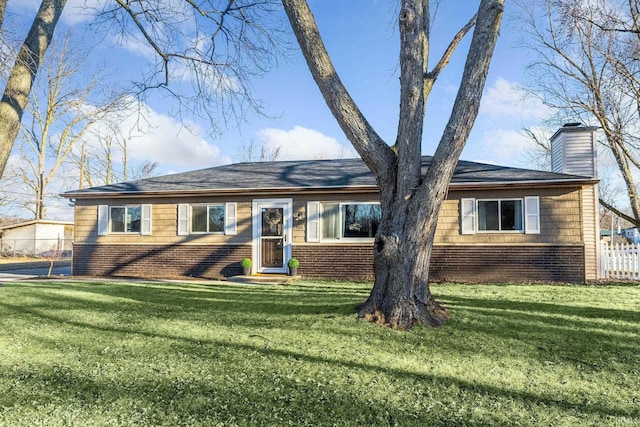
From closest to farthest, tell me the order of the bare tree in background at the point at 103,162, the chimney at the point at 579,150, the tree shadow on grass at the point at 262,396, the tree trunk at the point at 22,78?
the tree shadow on grass at the point at 262,396
the tree trunk at the point at 22,78
the chimney at the point at 579,150
the bare tree in background at the point at 103,162

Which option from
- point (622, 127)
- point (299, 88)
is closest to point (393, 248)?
point (299, 88)

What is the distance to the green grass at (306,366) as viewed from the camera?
274cm

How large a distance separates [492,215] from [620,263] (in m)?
3.59

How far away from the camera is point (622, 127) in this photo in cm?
1515

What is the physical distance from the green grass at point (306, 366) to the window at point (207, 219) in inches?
220

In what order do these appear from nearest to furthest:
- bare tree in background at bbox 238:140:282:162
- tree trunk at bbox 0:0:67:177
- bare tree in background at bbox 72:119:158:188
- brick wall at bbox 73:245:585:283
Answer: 1. tree trunk at bbox 0:0:67:177
2. brick wall at bbox 73:245:585:283
3. bare tree in background at bbox 72:119:158:188
4. bare tree in background at bbox 238:140:282:162

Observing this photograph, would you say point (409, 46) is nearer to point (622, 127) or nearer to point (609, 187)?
point (622, 127)

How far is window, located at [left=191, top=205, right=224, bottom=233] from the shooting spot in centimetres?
1209

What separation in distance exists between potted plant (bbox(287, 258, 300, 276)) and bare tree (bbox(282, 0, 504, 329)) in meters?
5.95

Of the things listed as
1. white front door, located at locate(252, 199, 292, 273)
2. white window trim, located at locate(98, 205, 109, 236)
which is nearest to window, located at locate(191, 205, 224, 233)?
white front door, located at locate(252, 199, 292, 273)

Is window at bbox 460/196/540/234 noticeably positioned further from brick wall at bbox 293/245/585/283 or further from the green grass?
the green grass

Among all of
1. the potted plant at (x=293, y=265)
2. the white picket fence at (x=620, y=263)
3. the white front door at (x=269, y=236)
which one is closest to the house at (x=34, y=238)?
the white front door at (x=269, y=236)

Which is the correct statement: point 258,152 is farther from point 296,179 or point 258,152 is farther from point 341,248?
point 341,248

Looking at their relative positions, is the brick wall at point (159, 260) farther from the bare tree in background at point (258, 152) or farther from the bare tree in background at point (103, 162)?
the bare tree in background at point (258, 152)
